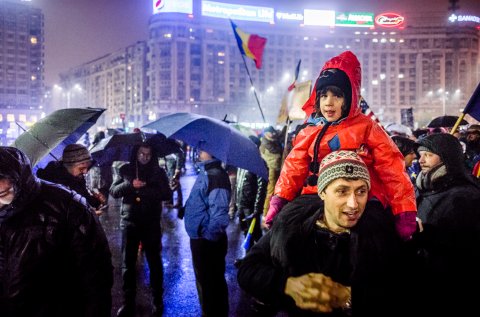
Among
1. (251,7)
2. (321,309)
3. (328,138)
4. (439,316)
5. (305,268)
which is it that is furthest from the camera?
(251,7)

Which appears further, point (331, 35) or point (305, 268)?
point (331, 35)

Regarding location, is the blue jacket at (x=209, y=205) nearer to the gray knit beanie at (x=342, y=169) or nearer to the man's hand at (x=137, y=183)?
the man's hand at (x=137, y=183)

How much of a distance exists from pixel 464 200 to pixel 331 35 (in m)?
A: 134

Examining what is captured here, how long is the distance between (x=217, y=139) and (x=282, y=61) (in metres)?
126

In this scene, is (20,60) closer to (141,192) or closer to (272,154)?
(272,154)

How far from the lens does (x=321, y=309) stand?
195 centimetres

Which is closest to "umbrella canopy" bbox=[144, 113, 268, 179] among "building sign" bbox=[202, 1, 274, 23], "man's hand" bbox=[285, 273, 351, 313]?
"man's hand" bbox=[285, 273, 351, 313]

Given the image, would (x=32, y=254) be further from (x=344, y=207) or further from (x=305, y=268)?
(x=344, y=207)

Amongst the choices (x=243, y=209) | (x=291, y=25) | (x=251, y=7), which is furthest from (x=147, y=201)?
(x=291, y=25)

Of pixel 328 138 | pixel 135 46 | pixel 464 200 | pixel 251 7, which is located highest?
pixel 251 7

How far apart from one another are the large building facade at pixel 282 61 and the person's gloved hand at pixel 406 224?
366 feet

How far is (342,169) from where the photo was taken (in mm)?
2271

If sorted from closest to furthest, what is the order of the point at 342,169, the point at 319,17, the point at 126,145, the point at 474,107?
1. the point at 342,169
2. the point at 474,107
3. the point at 126,145
4. the point at 319,17

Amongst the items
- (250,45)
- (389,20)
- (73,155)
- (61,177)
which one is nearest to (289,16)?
(389,20)
